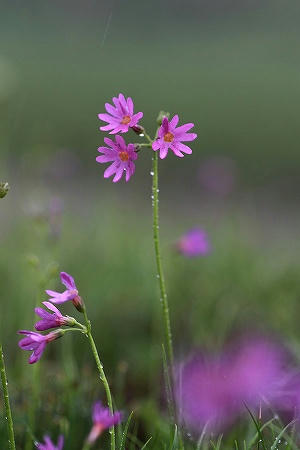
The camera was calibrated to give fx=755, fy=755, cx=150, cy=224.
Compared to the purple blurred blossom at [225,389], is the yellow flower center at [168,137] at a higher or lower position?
higher

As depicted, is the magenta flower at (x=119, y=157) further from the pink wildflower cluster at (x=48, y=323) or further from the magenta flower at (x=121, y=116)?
the pink wildflower cluster at (x=48, y=323)

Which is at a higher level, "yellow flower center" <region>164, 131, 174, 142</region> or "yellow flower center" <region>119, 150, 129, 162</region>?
"yellow flower center" <region>164, 131, 174, 142</region>

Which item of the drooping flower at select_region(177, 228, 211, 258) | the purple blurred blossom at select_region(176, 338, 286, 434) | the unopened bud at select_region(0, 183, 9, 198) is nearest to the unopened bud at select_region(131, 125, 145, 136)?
the unopened bud at select_region(0, 183, 9, 198)

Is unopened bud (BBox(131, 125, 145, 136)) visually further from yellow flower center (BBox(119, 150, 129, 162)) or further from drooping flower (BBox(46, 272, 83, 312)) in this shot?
drooping flower (BBox(46, 272, 83, 312))

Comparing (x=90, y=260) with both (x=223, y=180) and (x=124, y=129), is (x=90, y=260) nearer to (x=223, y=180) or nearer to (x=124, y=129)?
(x=223, y=180)

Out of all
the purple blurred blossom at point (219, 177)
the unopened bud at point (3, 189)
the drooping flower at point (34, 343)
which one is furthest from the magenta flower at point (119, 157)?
the purple blurred blossom at point (219, 177)

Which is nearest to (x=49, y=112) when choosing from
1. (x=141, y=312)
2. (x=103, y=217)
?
(x=103, y=217)
